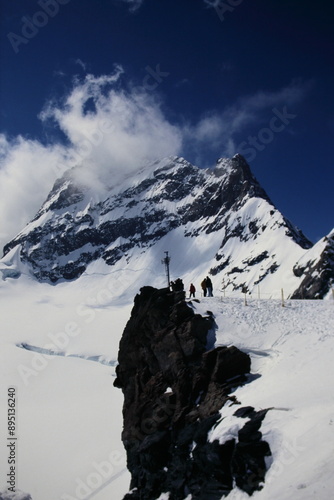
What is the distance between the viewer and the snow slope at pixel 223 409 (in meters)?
11.1

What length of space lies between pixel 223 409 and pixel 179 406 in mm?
4088

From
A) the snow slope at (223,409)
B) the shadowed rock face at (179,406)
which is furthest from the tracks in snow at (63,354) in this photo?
the shadowed rock face at (179,406)

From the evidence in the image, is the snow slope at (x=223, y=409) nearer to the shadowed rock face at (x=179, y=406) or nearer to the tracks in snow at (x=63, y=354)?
the tracks in snow at (x=63, y=354)

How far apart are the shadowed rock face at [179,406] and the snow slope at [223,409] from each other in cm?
71

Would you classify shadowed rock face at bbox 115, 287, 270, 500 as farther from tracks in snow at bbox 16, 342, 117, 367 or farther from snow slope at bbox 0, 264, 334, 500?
tracks in snow at bbox 16, 342, 117, 367

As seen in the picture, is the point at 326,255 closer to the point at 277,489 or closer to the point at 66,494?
the point at 66,494

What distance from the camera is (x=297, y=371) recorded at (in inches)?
695

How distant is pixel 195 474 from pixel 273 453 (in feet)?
16.9

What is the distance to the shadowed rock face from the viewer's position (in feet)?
44.4

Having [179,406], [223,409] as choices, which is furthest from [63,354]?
[223,409]

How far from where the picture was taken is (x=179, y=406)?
64.4ft

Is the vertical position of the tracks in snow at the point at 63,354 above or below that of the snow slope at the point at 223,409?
above

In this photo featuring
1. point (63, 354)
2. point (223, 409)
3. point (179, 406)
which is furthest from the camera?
point (63, 354)

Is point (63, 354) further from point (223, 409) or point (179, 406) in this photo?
point (223, 409)
